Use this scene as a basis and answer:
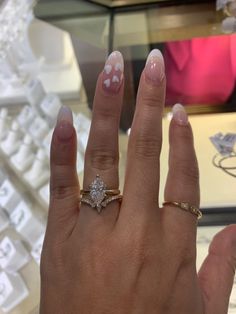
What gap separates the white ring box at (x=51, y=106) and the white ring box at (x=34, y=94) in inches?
0.5

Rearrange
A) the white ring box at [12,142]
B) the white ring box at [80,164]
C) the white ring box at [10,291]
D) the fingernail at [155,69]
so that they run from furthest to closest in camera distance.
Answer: the white ring box at [12,142], the white ring box at [80,164], the white ring box at [10,291], the fingernail at [155,69]

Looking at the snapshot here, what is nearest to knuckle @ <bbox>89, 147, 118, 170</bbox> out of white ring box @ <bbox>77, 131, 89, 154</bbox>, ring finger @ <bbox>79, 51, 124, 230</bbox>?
ring finger @ <bbox>79, 51, 124, 230</bbox>

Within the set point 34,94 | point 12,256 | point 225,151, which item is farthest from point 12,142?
point 225,151

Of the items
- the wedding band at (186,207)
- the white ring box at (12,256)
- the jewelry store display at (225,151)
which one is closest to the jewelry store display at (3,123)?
the white ring box at (12,256)

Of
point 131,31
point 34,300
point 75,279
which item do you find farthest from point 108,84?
point 131,31

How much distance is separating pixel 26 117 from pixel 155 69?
0.57 m

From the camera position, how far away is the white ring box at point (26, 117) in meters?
1.00

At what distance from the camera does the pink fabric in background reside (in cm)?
108

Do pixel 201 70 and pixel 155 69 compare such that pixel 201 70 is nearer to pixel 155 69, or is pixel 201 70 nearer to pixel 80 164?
pixel 80 164

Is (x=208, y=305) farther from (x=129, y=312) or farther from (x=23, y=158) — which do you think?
(x=23, y=158)

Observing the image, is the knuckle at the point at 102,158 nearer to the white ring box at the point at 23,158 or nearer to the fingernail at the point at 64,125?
the fingernail at the point at 64,125

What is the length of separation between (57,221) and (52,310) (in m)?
0.10

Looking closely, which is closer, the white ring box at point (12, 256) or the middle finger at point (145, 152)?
the middle finger at point (145, 152)

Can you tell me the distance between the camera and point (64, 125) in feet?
1.73
